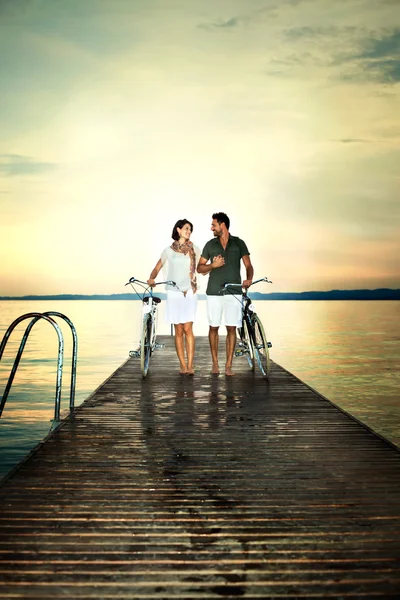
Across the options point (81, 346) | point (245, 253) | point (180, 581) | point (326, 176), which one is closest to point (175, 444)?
point (180, 581)

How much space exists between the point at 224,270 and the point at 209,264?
0.24 metres

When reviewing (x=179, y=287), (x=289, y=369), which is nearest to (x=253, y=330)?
(x=179, y=287)

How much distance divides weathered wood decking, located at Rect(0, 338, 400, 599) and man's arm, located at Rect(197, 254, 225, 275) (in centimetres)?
227

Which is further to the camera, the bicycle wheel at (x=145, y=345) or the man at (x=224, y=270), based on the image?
the bicycle wheel at (x=145, y=345)

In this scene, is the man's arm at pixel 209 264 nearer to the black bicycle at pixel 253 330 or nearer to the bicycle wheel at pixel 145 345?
the black bicycle at pixel 253 330

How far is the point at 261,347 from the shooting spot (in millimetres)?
7883

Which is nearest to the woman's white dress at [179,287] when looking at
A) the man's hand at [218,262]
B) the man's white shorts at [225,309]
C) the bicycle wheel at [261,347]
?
the man's white shorts at [225,309]

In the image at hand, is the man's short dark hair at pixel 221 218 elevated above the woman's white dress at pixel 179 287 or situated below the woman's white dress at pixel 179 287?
above

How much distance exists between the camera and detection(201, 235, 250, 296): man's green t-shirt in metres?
7.70

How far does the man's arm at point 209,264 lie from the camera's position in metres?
7.33

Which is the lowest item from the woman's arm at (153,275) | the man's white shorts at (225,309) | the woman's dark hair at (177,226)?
the man's white shorts at (225,309)

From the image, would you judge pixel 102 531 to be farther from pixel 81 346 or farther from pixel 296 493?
pixel 81 346

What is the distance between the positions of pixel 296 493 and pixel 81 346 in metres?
21.8

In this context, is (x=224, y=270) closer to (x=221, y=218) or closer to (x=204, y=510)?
(x=221, y=218)
